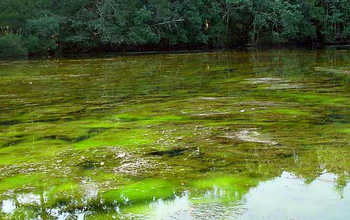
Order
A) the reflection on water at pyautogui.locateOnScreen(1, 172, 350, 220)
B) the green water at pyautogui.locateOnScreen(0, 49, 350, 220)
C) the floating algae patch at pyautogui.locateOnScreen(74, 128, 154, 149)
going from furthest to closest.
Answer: the floating algae patch at pyautogui.locateOnScreen(74, 128, 154, 149) → the green water at pyautogui.locateOnScreen(0, 49, 350, 220) → the reflection on water at pyautogui.locateOnScreen(1, 172, 350, 220)

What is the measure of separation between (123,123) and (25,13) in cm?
1714

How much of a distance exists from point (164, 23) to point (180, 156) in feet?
62.6

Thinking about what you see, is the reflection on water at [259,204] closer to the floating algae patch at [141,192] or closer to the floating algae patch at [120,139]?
the floating algae patch at [141,192]

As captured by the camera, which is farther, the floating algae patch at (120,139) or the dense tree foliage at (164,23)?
the dense tree foliage at (164,23)

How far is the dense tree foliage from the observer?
19891 millimetres

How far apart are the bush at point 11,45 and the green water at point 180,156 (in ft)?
43.8

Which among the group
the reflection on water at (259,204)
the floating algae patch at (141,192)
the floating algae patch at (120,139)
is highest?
the floating algae patch at (120,139)

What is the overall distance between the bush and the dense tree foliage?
4 cm

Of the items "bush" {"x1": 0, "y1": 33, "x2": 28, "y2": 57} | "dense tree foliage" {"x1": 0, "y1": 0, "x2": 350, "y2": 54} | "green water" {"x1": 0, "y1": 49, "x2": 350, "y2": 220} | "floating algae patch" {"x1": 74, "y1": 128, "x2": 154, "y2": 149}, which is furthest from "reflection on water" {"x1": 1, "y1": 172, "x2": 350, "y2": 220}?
"dense tree foliage" {"x1": 0, "y1": 0, "x2": 350, "y2": 54}

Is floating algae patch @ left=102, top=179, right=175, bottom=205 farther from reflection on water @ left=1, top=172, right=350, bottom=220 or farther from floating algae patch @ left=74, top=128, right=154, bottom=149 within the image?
floating algae patch @ left=74, top=128, right=154, bottom=149

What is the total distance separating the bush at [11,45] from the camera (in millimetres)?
18766

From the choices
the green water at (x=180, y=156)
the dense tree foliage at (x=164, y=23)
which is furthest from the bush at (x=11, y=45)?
the green water at (x=180, y=156)

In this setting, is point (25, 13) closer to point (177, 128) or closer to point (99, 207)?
point (177, 128)

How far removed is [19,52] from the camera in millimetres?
19312
